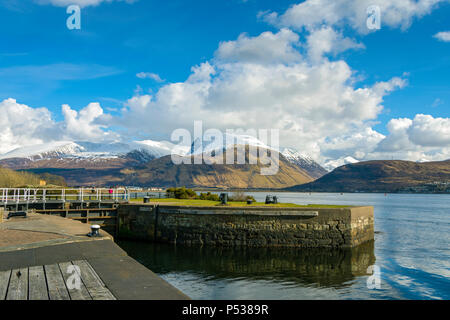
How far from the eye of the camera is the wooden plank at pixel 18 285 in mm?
7738

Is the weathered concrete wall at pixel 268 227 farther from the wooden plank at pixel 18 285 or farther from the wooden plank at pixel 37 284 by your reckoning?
the wooden plank at pixel 18 285

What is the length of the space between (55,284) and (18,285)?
2.71ft

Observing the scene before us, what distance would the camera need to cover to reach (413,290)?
1802cm

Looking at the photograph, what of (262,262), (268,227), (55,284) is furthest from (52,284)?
(268,227)

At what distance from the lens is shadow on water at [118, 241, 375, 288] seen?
19.6 meters

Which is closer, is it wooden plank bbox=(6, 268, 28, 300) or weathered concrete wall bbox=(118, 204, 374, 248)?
wooden plank bbox=(6, 268, 28, 300)

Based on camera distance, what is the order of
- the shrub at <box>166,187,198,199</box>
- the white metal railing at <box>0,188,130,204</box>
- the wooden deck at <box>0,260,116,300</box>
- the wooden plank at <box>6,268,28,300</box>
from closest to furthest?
the wooden plank at <box>6,268,28,300</box>
the wooden deck at <box>0,260,116,300</box>
the white metal railing at <box>0,188,130,204</box>
the shrub at <box>166,187,198,199</box>

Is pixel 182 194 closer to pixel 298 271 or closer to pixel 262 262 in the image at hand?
pixel 262 262

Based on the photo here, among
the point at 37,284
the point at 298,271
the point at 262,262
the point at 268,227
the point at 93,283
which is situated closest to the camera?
the point at 37,284

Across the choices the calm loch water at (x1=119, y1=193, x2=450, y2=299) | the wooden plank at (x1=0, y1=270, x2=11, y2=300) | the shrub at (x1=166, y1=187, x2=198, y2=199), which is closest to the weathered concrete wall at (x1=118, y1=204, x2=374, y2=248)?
the calm loch water at (x1=119, y1=193, x2=450, y2=299)

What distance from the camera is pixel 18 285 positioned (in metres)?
8.55

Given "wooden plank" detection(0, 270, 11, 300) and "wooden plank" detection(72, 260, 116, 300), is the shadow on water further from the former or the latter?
"wooden plank" detection(0, 270, 11, 300)
